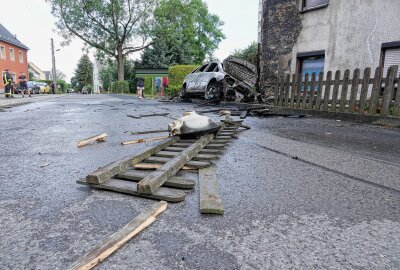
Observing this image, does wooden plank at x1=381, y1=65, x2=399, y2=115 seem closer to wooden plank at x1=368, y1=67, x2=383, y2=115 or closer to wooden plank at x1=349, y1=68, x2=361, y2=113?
wooden plank at x1=368, y1=67, x2=383, y2=115

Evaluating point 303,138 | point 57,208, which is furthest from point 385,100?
point 57,208

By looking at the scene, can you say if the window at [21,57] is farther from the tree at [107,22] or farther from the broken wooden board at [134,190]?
the broken wooden board at [134,190]

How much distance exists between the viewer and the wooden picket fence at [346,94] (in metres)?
6.99

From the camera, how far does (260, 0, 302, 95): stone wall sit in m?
12.6

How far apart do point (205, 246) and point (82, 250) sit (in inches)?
24.4

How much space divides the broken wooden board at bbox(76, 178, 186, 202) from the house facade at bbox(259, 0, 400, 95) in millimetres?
9702

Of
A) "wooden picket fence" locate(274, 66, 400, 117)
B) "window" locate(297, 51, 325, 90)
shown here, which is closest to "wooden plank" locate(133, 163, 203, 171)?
"wooden picket fence" locate(274, 66, 400, 117)

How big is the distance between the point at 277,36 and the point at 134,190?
1250 cm

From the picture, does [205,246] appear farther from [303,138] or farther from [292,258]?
[303,138]

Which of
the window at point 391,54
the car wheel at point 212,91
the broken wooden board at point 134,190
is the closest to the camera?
the broken wooden board at point 134,190

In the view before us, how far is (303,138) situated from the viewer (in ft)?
16.8

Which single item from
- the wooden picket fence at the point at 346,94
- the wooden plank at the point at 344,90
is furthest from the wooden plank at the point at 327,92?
the wooden plank at the point at 344,90

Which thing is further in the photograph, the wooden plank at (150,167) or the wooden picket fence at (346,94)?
the wooden picket fence at (346,94)

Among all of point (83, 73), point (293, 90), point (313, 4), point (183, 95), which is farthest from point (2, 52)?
point (83, 73)
